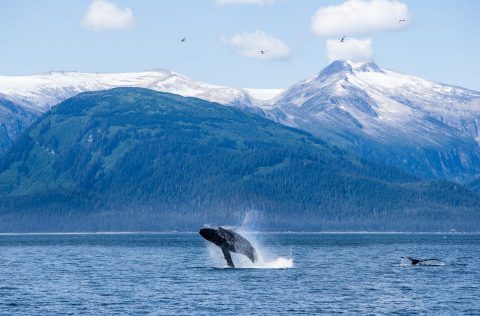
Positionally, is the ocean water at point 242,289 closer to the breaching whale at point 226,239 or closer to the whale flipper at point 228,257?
the whale flipper at point 228,257

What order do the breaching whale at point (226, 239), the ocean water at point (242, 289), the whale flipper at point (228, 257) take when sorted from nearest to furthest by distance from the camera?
the ocean water at point (242, 289) < the breaching whale at point (226, 239) < the whale flipper at point (228, 257)

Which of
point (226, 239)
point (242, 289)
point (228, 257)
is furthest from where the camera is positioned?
point (228, 257)

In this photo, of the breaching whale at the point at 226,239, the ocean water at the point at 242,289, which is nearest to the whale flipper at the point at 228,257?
the breaching whale at the point at 226,239

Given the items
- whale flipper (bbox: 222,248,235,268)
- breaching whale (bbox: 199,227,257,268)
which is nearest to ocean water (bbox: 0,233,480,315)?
whale flipper (bbox: 222,248,235,268)

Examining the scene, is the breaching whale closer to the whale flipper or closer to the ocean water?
the whale flipper

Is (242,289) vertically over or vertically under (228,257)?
under

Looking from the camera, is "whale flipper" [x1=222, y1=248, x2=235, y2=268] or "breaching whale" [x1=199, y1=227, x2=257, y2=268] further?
"whale flipper" [x1=222, y1=248, x2=235, y2=268]

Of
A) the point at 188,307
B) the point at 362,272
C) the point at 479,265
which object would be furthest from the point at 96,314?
the point at 479,265

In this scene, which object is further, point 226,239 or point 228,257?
point 228,257

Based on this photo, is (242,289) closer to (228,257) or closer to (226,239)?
(226,239)

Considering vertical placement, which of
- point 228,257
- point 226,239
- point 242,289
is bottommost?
point 242,289

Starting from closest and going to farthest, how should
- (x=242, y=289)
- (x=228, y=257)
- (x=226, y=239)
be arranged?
1. (x=242, y=289)
2. (x=226, y=239)
3. (x=228, y=257)

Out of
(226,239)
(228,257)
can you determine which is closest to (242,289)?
(226,239)

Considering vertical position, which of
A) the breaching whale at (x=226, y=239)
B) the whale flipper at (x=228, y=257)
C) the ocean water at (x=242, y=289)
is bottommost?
the ocean water at (x=242, y=289)
